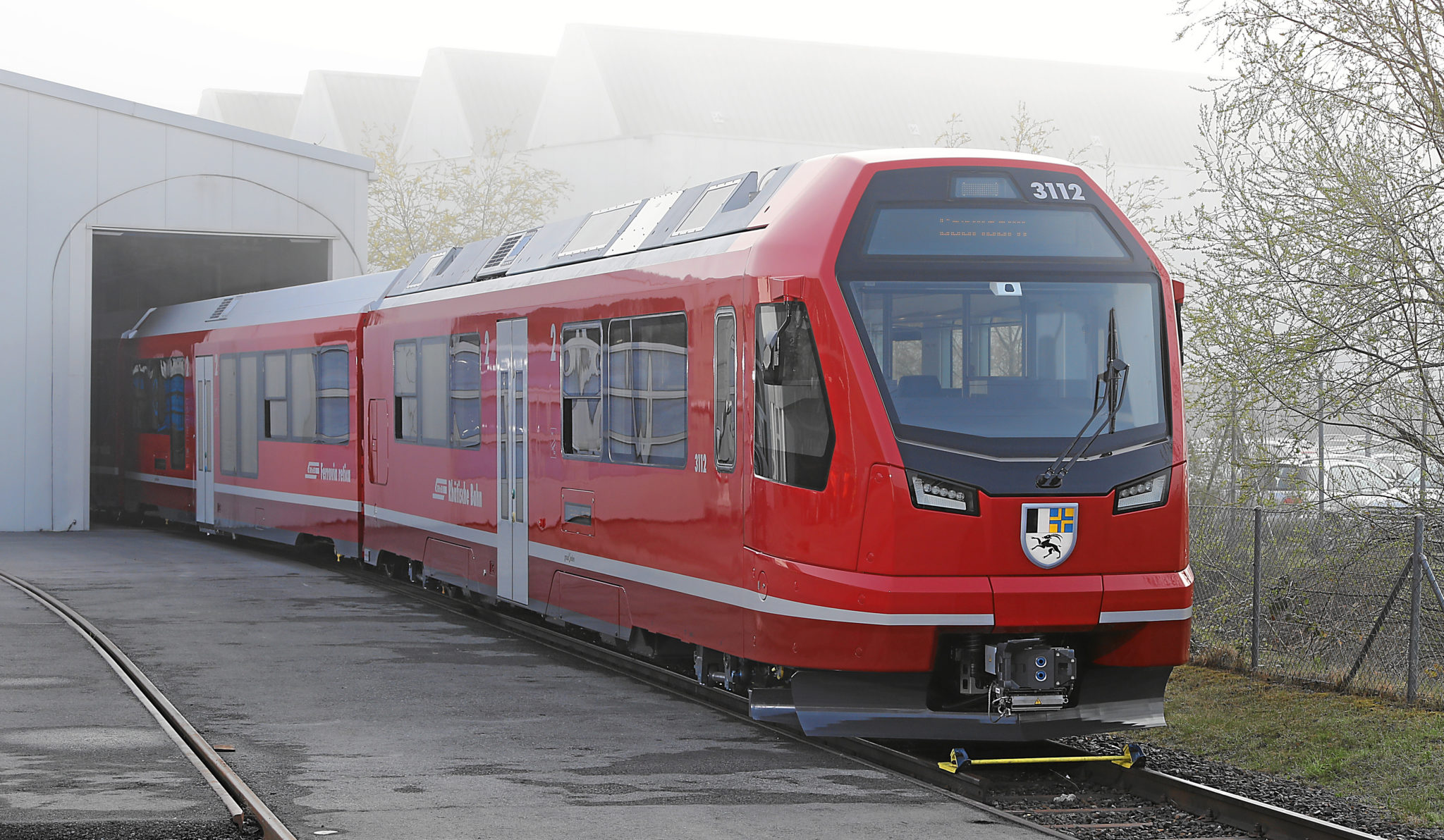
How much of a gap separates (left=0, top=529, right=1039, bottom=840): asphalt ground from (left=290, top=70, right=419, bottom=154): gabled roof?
55153 millimetres

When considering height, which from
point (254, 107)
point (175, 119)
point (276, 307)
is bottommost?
point (276, 307)

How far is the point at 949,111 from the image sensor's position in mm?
54719

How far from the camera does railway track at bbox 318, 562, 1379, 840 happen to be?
7277mm

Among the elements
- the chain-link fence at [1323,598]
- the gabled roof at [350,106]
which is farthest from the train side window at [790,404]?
the gabled roof at [350,106]

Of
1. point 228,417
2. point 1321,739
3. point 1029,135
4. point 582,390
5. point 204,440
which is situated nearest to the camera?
point 1321,739

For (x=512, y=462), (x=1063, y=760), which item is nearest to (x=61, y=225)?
(x=512, y=462)

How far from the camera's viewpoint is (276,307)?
2083 centimetres

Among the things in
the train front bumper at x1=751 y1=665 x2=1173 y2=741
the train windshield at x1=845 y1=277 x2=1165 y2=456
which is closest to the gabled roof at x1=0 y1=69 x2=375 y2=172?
the train windshield at x1=845 y1=277 x2=1165 y2=456

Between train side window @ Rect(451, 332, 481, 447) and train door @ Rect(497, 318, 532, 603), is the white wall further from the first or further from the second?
train door @ Rect(497, 318, 532, 603)

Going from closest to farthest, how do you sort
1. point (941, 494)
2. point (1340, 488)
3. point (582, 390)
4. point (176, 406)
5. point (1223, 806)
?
point (1223, 806)
point (941, 494)
point (582, 390)
point (1340, 488)
point (176, 406)

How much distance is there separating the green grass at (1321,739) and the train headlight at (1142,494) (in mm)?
1505

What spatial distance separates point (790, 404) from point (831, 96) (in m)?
46.1

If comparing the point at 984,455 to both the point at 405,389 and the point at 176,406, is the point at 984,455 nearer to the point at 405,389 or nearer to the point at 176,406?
the point at 405,389

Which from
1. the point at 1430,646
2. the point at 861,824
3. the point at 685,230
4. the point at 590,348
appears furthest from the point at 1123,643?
the point at 590,348
